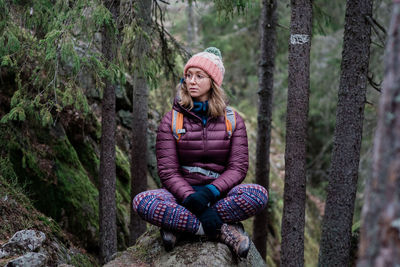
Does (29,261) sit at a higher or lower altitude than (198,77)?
lower

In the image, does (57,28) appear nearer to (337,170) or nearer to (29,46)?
(29,46)

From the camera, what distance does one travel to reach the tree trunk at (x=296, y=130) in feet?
15.7

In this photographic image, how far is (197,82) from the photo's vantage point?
468 centimetres

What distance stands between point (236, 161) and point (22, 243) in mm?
2416

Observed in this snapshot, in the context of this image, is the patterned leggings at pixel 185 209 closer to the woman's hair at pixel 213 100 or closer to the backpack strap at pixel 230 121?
the backpack strap at pixel 230 121

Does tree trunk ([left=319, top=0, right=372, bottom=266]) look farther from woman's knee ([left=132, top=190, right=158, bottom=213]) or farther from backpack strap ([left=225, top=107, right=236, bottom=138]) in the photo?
woman's knee ([left=132, top=190, right=158, bottom=213])

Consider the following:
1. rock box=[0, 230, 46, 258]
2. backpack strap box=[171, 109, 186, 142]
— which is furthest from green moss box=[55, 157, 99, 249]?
backpack strap box=[171, 109, 186, 142]

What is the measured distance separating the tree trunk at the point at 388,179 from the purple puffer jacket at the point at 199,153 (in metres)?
2.65

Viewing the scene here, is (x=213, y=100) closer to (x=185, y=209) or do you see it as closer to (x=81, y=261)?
(x=185, y=209)

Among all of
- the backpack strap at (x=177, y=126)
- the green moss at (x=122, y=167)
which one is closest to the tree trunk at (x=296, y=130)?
the backpack strap at (x=177, y=126)

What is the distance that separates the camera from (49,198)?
6105 millimetres

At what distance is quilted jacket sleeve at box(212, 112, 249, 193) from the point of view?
450cm

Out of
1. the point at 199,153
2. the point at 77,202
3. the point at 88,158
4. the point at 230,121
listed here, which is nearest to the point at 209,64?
the point at 230,121

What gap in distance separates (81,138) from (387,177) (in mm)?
6620
